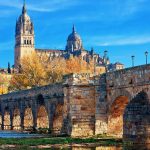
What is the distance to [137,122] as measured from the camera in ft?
94.4

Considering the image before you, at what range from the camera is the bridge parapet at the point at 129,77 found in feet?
106

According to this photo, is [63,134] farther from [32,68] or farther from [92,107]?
[32,68]

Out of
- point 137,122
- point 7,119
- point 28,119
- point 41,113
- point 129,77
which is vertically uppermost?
point 129,77

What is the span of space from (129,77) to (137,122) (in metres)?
6.20

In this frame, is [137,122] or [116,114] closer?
[137,122]

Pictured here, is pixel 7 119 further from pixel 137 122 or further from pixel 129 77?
pixel 137 122

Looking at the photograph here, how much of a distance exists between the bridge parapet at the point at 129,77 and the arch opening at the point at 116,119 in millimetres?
1515

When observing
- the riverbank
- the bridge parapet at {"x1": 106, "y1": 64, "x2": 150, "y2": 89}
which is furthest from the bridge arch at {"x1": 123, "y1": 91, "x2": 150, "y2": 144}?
the bridge parapet at {"x1": 106, "y1": 64, "x2": 150, "y2": 89}

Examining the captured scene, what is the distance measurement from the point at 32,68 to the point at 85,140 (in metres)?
64.7

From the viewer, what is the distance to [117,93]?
3669 cm

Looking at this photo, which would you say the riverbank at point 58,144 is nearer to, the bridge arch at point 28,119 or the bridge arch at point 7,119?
the bridge arch at point 28,119

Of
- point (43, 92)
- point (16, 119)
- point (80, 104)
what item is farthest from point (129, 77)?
point (16, 119)

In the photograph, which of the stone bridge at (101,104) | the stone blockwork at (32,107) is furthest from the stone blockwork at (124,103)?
the stone blockwork at (32,107)

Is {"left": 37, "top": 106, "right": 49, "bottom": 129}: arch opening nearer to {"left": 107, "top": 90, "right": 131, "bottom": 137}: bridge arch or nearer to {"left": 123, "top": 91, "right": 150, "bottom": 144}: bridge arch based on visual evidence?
{"left": 107, "top": 90, "right": 131, "bottom": 137}: bridge arch
